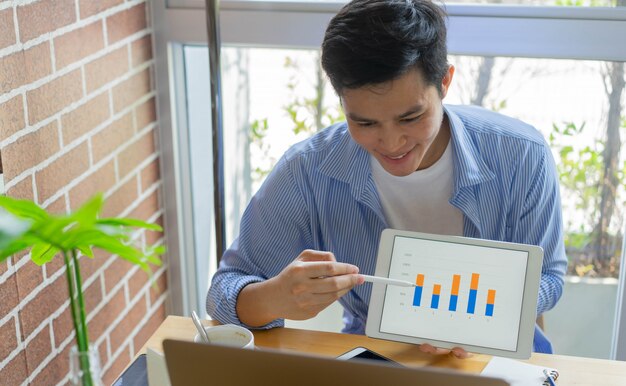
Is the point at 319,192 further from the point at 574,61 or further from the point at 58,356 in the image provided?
the point at 574,61

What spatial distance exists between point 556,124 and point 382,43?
100 cm

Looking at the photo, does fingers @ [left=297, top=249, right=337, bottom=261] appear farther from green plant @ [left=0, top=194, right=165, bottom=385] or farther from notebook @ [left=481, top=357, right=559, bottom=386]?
green plant @ [left=0, top=194, right=165, bottom=385]

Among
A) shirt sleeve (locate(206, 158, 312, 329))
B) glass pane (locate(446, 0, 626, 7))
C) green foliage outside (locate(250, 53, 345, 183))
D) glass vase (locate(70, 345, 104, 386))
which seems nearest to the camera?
glass vase (locate(70, 345, 104, 386))

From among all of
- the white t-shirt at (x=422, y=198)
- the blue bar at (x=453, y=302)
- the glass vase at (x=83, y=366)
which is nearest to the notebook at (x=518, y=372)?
the blue bar at (x=453, y=302)

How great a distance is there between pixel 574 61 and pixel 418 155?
84cm

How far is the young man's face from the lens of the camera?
1441 millimetres

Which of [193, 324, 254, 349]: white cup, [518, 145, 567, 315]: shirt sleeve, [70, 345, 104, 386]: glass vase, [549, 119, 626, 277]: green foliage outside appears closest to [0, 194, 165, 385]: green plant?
[70, 345, 104, 386]: glass vase

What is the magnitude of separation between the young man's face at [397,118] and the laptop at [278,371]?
0.67 metres

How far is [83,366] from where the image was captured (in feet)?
3.18

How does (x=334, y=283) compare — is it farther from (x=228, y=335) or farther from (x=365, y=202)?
(x=365, y=202)

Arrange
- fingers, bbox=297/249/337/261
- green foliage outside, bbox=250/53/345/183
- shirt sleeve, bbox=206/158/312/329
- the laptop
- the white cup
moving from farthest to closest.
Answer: green foliage outside, bbox=250/53/345/183, shirt sleeve, bbox=206/158/312/329, fingers, bbox=297/249/337/261, the white cup, the laptop

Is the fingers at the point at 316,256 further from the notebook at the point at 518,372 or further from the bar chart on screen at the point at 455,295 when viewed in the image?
the notebook at the point at 518,372

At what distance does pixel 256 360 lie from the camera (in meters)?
0.90

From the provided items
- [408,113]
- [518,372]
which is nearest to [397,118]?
[408,113]
